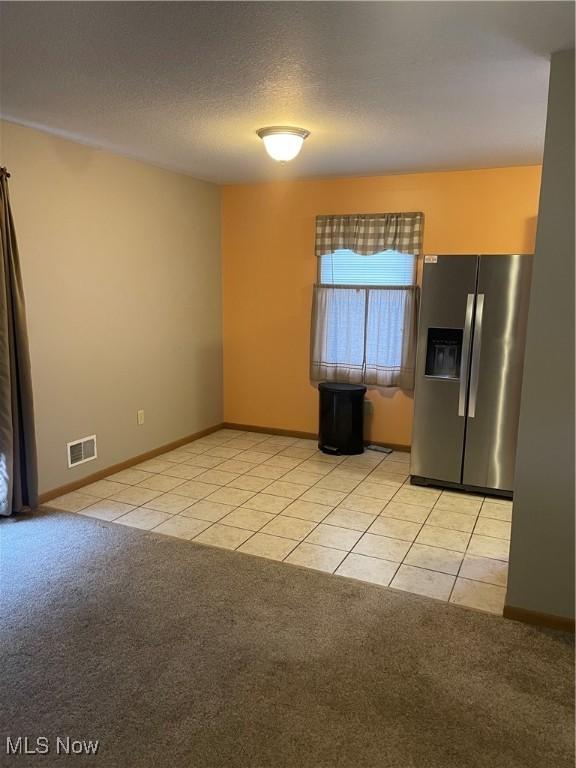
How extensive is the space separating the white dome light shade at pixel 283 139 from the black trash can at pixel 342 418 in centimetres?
216

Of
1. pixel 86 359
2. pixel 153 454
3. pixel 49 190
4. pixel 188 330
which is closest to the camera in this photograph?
pixel 49 190

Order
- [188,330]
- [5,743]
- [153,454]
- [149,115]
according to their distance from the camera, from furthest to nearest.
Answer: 1. [188,330]
2. [153,454]
3. [149,115]
4. [5,743]

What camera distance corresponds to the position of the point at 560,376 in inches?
91.0

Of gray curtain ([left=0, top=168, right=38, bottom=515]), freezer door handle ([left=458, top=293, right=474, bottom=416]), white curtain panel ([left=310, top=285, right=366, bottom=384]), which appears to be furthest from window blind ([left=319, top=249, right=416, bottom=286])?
gray curtain ([left=0, top=168, right=38, bottom=515])

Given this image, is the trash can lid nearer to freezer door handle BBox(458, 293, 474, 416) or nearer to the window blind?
the window blind

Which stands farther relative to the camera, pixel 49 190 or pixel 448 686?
pixel 49 190

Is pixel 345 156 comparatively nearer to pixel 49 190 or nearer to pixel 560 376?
pixel 49 190

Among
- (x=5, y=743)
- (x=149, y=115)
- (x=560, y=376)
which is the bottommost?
(x=5, y=743)

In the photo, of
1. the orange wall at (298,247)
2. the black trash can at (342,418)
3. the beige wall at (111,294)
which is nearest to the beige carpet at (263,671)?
the beige wall at (111,294)

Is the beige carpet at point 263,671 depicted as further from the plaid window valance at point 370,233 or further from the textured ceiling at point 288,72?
the plaid window valance at point 370,233

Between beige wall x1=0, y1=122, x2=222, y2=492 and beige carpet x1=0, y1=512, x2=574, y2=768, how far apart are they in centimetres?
134

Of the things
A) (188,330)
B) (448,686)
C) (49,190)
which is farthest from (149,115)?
(448,686)

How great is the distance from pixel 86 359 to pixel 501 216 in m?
3.39

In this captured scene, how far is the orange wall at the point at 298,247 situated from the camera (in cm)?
449
